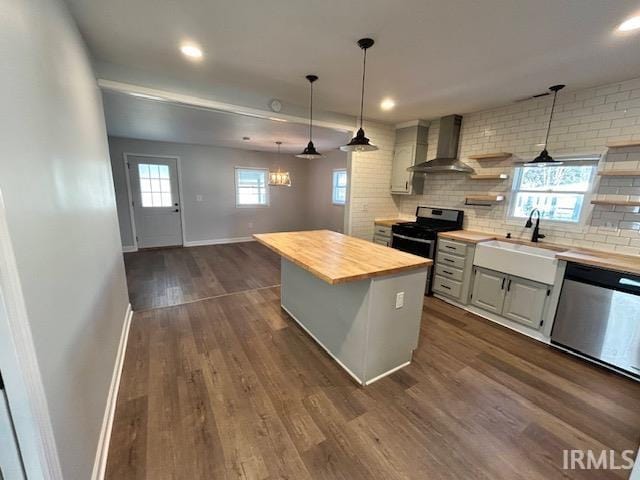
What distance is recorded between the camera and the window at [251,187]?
22.1ft

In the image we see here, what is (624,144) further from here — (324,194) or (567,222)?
(324,194)

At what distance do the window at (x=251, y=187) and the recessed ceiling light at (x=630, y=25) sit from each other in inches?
247

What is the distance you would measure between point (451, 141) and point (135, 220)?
630 cm

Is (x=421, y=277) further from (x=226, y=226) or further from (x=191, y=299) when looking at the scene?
(x=226, y=226)

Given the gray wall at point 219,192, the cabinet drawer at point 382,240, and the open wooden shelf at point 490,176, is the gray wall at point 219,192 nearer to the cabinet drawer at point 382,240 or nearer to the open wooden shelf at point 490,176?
the cabinet drawer at point 382,240

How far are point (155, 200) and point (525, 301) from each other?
6.78 meters

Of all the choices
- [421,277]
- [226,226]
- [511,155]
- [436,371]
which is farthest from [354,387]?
[226,226]

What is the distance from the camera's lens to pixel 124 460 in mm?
1422

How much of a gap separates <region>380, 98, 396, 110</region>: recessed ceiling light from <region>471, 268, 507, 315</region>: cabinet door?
233cm

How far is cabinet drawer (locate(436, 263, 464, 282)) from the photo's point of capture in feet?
11.0

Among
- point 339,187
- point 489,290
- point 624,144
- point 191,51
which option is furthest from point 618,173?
point 339,187

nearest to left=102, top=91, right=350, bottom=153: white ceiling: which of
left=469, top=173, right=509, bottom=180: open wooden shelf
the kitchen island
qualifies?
left=469, top=173, right=509, bottom=180: open wooden shelf

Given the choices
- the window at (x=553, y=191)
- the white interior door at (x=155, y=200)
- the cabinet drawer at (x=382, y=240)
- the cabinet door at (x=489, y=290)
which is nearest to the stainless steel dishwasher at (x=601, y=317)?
the cabinet door at (x=489, y=290)

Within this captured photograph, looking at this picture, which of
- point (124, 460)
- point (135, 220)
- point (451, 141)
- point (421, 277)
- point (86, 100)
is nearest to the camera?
point (124, 460)
